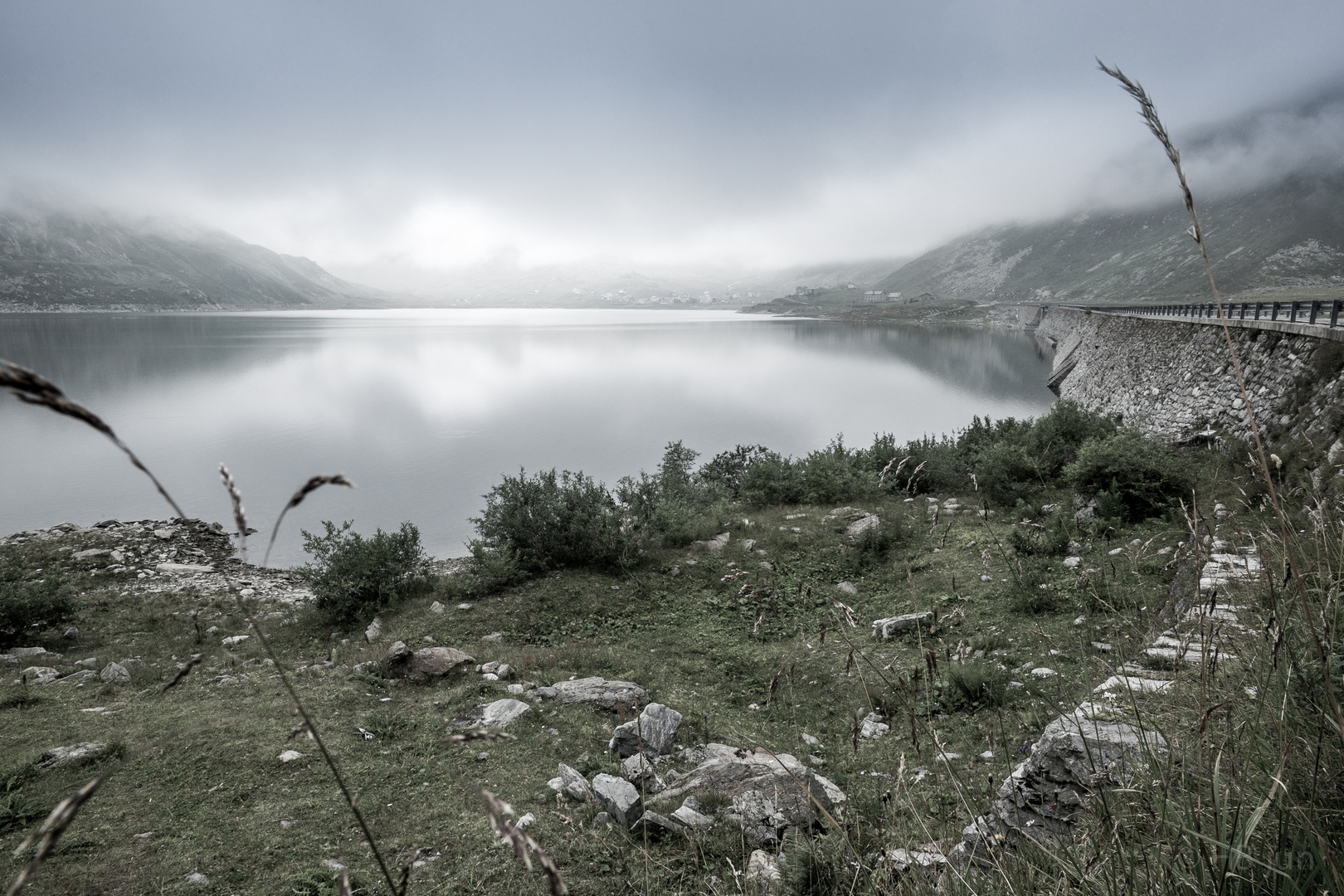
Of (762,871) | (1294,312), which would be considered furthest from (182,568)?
(1294,312)

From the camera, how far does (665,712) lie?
6.72 meters

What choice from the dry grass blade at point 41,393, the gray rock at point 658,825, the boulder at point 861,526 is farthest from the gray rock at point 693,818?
the boulder at point 861,526

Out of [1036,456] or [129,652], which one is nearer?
[129,652]

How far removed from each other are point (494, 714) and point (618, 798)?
102 inches

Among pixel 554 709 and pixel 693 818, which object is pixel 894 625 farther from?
pixel 693 818

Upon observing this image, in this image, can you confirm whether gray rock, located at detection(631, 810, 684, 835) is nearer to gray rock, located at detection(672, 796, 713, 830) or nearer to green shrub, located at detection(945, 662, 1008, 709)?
gray rock, located at detection(672, 796, 713, 830)

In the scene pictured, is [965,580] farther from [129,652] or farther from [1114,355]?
[1114,355]

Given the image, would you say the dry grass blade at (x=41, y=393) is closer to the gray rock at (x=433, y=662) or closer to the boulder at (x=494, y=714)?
the boulder at (x=494, y=714)

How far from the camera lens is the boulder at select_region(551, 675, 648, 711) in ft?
24.6

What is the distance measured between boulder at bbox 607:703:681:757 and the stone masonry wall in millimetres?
11500

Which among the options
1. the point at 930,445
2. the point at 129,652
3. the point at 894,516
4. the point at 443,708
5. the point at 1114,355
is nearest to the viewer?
the point at 443,708

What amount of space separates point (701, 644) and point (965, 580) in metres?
4.78

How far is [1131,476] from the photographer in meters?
11.8

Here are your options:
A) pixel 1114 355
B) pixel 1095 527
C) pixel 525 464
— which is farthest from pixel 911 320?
pixel 1095 527
